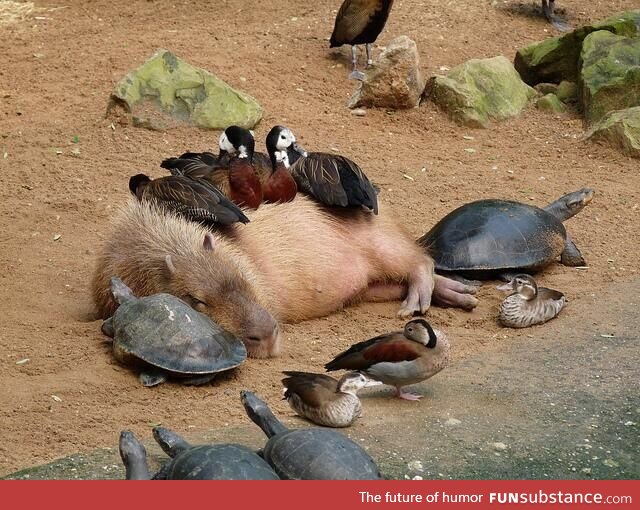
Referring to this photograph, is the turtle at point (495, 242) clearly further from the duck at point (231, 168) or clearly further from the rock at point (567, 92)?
the rock at point (567, 92)

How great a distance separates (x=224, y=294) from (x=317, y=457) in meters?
1.93

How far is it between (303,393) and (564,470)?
41.6 inches

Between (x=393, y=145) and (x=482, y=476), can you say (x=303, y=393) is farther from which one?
(x=393, y=145)

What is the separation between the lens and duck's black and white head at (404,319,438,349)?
4723 mm

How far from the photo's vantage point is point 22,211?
762 cm

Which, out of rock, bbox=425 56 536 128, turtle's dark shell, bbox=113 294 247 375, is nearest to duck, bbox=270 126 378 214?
turtle's dark shell, bbox=113 294 247 375

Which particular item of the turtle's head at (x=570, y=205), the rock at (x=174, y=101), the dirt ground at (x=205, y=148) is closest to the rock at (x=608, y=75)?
the dirt ground at (x=205, y=148)

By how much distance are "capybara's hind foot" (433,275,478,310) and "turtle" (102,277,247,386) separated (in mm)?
1613

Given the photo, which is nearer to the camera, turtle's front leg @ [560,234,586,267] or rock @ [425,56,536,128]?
turtle's front leg @ [560,234,586,267]

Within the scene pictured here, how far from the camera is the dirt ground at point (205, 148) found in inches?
193

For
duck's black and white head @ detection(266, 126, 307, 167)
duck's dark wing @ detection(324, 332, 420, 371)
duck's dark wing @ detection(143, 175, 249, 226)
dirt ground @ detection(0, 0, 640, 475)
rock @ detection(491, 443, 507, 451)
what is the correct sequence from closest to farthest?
rock @ detection(491, 443, 507, 451)
duck's dark wing @ detection(324, 332, 420, 371)
dirt ground @ detection(0, 0, 640, 475)
duck's dark wing @ detection(143, 175, 249, 226)
duck's black and white head @ detection(266, 126, 307, 167)

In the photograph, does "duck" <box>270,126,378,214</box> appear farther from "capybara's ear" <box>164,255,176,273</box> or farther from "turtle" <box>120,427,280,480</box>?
"turtle" <box>120,427,280,480</box>

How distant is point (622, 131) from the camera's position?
28.9ft

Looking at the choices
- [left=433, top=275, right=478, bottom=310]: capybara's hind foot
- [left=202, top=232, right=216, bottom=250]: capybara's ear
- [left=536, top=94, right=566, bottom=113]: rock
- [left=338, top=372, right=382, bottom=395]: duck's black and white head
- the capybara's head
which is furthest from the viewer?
[left=536, top=94, right=566, bottom=113]: rock
